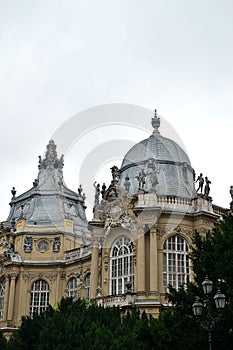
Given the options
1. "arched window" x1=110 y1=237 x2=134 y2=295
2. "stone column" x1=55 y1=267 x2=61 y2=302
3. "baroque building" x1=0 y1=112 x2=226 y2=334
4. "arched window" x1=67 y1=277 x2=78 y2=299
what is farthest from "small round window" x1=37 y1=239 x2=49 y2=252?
"arched window" x1=110 y1=237 x2=134 y2=295

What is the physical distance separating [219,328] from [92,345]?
545cm

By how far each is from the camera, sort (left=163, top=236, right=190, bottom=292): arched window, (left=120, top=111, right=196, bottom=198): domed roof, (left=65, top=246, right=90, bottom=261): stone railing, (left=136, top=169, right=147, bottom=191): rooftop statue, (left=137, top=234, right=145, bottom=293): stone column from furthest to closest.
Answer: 1. (left=65, top=246, right=90, bottom=261): stone railing
2. (left=120, top=111, right=196, bottom=198): domed roof
3. (left=136, top=169, right=147, bottom=191): rooftop statue
4. (left=163, top=236, right=190, bottom=292): arched window
5. (left=137, top=234, right=145, bottom=293): stone column

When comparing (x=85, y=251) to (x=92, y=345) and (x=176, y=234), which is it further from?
(x=92, y=345)

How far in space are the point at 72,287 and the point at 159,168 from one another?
51.1 feet

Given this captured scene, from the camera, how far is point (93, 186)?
42625 mm

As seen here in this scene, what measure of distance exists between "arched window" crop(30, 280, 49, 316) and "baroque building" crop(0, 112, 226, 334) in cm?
9

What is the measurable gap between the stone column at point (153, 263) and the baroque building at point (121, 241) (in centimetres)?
7

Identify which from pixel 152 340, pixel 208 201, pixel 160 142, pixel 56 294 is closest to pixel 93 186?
pixel 160 142

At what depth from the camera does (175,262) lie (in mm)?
36156

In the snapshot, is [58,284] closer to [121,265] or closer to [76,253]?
[76,253]

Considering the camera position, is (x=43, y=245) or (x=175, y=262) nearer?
(x=175, y=262)

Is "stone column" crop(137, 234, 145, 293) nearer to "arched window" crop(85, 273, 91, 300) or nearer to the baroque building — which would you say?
the baroque building

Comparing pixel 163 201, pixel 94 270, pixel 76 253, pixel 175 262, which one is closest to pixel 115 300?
pixel 94 270

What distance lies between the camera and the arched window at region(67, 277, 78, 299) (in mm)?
48234
